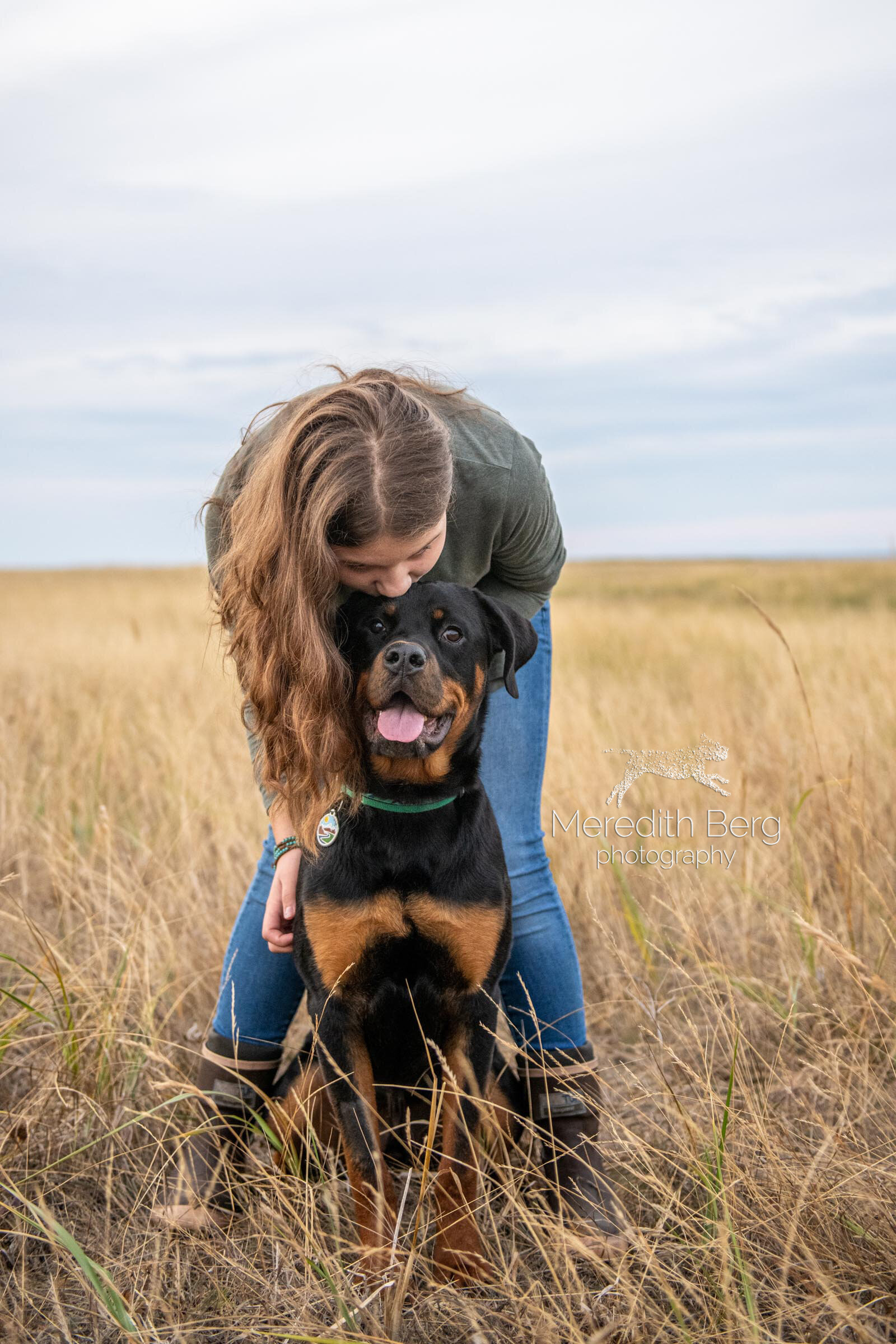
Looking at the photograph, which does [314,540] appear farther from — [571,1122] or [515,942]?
[571,1122]

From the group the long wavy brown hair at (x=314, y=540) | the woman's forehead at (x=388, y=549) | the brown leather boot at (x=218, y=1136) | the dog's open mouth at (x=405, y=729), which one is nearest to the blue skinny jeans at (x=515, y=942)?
the brown leather boot at (x=218, y=1136)

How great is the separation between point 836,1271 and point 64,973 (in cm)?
206

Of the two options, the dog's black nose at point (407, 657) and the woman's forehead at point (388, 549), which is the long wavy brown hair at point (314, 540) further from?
the dog's black nose at point (407, 657)

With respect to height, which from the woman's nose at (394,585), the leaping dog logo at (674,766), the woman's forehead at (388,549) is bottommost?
the leaping dog logo at (674,766)

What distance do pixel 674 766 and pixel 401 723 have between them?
2.04 m

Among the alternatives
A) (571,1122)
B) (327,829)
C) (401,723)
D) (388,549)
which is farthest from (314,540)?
(571,1122)

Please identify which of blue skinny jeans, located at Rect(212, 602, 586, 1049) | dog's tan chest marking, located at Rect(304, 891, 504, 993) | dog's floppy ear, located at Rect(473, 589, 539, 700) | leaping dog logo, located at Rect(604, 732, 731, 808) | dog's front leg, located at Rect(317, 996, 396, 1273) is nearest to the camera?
dog's front leg, located at Rect(317, 996, 396, 1273)

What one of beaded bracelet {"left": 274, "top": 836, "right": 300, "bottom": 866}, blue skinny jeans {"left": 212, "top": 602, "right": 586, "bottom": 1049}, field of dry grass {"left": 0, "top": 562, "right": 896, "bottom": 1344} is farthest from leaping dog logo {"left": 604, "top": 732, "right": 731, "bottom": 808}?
beaded bracelet {"left": 274, "top": 836, "right": 300, "bottom": 866}

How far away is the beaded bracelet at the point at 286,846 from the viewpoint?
2404mm

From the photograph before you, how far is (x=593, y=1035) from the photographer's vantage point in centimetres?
318

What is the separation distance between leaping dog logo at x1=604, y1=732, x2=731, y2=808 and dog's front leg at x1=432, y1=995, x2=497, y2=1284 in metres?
1.66

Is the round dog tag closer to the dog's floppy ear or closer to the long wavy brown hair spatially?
the long wavy brown hair

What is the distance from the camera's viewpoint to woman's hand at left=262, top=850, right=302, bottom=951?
7.82 feet

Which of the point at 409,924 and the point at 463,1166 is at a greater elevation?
the point at 409,924
